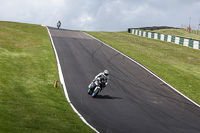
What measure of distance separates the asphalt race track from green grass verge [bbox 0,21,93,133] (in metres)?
1.05

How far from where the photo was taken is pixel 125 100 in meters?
17.4

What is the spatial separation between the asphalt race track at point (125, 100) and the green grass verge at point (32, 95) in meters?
1.05

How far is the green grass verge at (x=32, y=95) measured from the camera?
11.3 metres

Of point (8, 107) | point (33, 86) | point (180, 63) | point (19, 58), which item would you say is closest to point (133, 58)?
point (180, 63)

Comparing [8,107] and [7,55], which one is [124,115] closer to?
[8,107]

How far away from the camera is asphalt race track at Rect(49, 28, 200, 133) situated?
44.8ft

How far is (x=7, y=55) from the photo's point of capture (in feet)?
80.9

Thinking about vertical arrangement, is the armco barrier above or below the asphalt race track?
above

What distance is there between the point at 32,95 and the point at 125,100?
5.67 meters

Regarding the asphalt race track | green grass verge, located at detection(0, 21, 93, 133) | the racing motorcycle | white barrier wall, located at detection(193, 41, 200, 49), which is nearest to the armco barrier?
white barrier wall, located at detection(193, 41, 200, 49)

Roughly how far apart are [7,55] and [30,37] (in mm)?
10854

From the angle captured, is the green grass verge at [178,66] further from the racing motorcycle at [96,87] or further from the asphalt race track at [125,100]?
the racing motorcycle at [96,87]

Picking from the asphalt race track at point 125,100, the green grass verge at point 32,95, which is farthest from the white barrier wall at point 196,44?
the green grass verge at point 32,95

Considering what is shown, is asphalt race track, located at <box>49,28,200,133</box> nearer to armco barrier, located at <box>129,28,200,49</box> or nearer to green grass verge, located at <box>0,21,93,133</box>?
green grass verge, located at <box>0,21,93,133</box>
